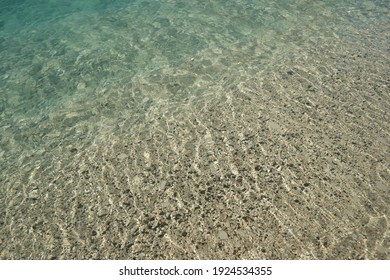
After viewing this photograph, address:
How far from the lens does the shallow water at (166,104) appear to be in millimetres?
4926

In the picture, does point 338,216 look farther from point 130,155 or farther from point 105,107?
point 105,107

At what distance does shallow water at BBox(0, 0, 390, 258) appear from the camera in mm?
4926

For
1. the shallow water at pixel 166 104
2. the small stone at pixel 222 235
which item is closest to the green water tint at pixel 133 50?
the shallow water at pixel 166 104

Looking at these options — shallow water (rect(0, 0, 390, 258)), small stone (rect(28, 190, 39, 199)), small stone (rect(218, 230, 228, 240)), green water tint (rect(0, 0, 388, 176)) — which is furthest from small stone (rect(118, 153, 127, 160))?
small stone (rect(218, 230, 228, 240))

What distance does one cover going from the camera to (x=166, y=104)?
711 cm

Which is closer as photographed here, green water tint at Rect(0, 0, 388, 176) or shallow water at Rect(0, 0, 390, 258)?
shallow water at Rect(0, 0, 390, 258)

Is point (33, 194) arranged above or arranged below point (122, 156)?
below

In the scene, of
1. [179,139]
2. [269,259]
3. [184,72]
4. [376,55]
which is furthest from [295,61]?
[269,259]

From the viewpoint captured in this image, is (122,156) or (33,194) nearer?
(33,194)

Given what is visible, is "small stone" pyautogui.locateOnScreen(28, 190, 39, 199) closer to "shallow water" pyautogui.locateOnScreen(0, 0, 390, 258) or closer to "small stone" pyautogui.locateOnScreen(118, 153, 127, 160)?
"shallow water" pyautogui.locateOnScreen(0, 0, 390, 258)

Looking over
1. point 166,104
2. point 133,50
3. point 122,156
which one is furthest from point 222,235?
point 133,50

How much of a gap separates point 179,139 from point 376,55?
18.2ft

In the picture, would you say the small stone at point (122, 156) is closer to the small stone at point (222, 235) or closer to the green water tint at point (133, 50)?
the green water tint at point (133, 50)

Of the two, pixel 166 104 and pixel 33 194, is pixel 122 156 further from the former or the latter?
pixel 166 104
